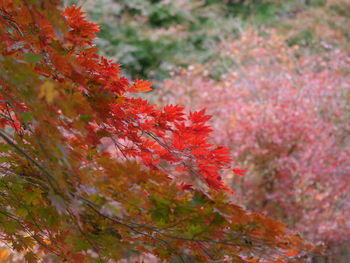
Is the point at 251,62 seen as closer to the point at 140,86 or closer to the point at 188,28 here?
the point at 188,28

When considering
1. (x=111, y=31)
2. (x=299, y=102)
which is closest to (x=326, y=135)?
(x=299, y=102)

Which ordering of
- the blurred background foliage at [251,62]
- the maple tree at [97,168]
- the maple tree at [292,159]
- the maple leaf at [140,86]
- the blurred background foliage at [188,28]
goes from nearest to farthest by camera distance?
the maple tree at [97,168]
the maple leaf at [140,86]
the maple tree at [292,159]
the blurred background foliage at [251,62]
the blurred background foliage at [188,28]

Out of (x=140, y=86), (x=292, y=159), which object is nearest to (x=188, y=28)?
(x=292, y=159)

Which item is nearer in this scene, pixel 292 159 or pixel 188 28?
pixel 292 159

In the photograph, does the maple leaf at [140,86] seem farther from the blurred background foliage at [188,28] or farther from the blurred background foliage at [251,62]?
the blurred background foliage at [188,28]

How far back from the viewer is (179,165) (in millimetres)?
2021

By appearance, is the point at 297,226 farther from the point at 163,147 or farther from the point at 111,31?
the point at 111,31

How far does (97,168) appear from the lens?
1.79m

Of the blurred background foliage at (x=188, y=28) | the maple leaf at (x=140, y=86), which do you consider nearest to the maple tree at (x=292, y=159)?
the maple leaf at (x=140, y=86)

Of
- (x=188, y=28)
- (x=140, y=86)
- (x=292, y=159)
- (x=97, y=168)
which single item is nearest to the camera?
(x=97, y=168)

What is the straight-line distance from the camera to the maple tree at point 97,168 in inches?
59.7

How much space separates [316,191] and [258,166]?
2.71ft

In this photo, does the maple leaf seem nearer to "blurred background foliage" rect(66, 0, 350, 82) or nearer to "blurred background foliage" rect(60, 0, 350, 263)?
"blurred background foliage" rect(60, 0, 350, 263)

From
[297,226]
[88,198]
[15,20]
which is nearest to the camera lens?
[88,198]
